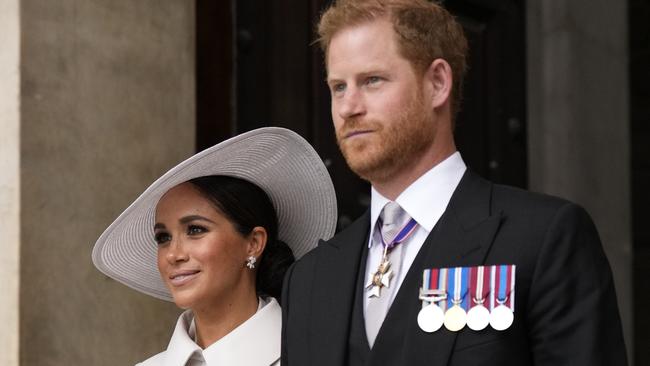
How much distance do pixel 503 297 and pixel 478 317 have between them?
0.06 meters

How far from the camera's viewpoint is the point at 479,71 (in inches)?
183

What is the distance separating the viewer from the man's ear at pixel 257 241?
2.96 metres

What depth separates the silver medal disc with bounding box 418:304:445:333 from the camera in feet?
6.92

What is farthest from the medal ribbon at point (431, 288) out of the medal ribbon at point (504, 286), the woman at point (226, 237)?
the woman at point (226, 237)

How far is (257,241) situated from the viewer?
2.98 metres

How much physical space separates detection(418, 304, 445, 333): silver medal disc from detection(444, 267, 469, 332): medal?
12 millimetres

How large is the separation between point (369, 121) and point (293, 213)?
0.96 meters

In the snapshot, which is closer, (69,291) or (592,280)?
(592,280)

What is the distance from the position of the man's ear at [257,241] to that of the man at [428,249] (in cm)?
54

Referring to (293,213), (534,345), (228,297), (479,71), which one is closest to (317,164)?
(293,213)

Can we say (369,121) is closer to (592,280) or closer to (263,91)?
(592,280)

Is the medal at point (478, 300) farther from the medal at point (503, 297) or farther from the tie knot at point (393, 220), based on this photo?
the tie knot at point (393, 220)

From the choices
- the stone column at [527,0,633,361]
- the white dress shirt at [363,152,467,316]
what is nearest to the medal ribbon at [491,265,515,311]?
the white dress shirt at [363,152,467,316]

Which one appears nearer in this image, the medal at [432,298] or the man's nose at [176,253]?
the medal at [432,298]
